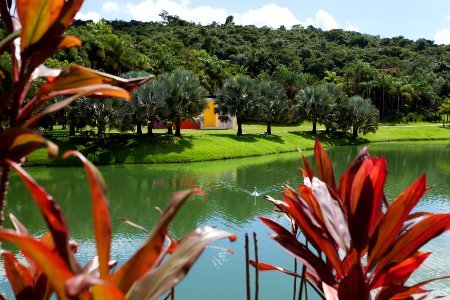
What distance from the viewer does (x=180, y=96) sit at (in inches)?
889

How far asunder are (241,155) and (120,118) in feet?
21.4

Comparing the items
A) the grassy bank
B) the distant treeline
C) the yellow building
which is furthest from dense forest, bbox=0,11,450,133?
the yellow building

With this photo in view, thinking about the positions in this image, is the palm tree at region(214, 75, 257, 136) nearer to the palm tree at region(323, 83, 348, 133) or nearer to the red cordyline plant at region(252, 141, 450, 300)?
the palm tree at region(323, 83, 348, 133)

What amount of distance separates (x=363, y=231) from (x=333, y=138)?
30267 millimetres

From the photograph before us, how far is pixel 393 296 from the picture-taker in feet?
3.43

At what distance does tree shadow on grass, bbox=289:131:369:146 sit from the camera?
29.2 m

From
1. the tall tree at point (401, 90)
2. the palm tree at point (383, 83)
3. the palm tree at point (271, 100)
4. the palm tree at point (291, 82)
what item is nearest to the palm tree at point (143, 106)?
the palm tree at point (271, 100)

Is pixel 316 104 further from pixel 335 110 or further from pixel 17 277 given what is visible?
pixel 17 277

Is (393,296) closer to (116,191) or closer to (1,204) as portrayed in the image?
(1,204)

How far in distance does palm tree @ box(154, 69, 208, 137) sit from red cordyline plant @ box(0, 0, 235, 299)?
21367 mm

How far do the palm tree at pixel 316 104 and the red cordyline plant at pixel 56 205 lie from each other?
28.9 meters

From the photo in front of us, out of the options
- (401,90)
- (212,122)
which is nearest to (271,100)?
(212,122)

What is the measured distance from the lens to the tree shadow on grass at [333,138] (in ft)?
96.0

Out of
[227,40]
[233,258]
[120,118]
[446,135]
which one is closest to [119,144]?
[120,118]
